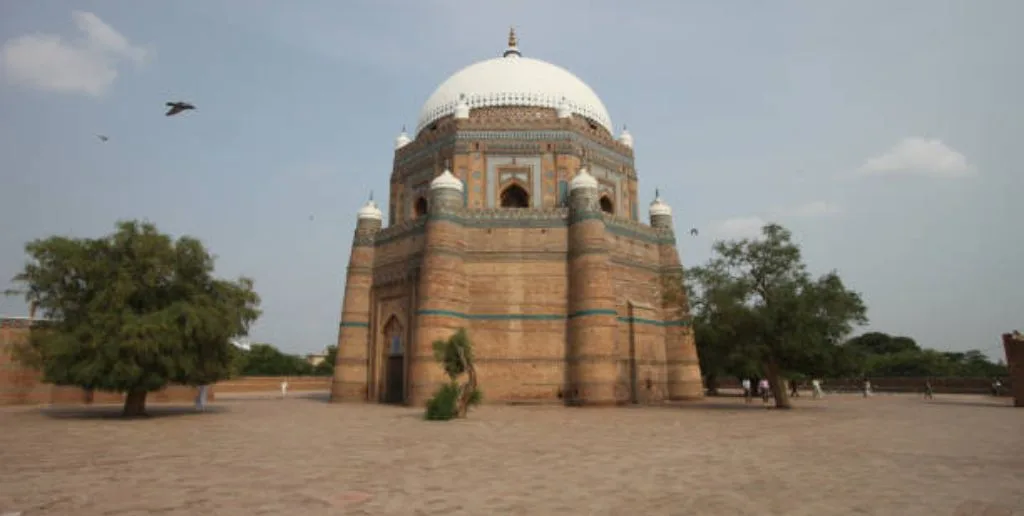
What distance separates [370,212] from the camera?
93.2 feet

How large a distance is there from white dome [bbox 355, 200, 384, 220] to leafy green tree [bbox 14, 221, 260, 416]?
996 cm

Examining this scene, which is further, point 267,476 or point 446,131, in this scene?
point 446,131

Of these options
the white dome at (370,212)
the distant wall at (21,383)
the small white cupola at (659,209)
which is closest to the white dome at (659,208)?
the small white cupola at (659,209)

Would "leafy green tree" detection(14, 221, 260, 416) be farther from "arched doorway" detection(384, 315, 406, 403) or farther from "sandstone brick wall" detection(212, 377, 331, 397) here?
"sandstone brick wall" detection(212, 377, 331, 397)

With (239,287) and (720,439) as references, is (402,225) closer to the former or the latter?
(239,287)

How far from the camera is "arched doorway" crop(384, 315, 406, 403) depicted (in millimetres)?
25219

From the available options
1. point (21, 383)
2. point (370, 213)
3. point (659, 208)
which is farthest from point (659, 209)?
point (21, 383)

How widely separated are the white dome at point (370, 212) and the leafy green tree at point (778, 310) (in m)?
14.5

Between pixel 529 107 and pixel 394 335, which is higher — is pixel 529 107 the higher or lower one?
the higher one

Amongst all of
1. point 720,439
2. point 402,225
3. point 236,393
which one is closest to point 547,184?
point 402,225

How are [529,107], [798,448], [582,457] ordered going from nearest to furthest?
[582,457] < [798,448] < [529,107]

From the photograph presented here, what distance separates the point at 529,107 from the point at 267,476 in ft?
76.1

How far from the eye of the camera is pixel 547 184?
26.7 m

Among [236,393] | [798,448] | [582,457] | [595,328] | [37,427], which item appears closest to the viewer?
[582,457]
